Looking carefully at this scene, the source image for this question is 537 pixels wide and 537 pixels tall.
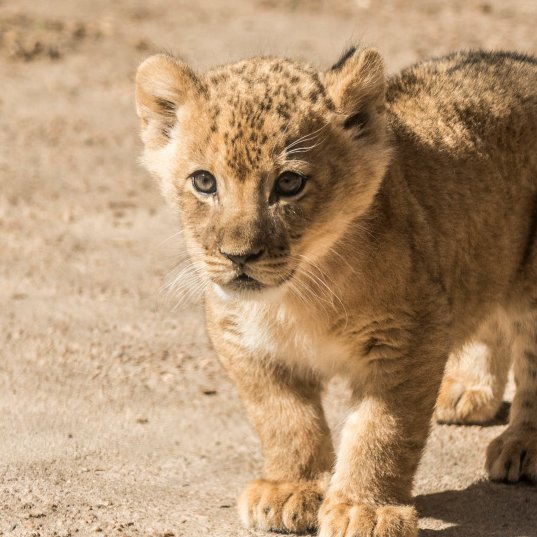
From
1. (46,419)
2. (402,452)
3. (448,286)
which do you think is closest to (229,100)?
(448,286)

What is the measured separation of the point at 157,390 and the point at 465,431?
5.92 feet

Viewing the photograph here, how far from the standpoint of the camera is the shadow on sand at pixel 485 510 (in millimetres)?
5516

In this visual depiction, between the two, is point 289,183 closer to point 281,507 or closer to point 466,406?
point 281,507

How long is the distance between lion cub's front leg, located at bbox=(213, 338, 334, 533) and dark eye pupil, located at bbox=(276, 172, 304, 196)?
905mm

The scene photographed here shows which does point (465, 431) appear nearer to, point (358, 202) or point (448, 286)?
point (448, 286)

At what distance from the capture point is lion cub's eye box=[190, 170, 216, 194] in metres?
5.28

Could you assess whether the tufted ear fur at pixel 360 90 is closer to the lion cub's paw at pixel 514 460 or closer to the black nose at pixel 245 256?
the black nose at pixel 245 256

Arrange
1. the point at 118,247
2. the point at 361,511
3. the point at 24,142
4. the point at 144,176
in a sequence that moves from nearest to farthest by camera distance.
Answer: the point at 361,511 < the point at 118,247 < the point at 144,176 < the point at 24,142

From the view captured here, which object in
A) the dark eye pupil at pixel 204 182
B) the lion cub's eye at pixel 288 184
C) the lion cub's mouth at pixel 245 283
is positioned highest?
the lion cub's eye at pixel 288 184

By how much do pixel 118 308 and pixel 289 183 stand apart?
11.4 ft

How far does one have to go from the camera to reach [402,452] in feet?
17.5

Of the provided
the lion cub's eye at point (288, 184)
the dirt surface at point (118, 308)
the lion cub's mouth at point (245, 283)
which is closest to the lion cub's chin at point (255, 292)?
the lion cub's mouth at point (245, 283)

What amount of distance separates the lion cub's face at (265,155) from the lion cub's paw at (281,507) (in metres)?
1.05

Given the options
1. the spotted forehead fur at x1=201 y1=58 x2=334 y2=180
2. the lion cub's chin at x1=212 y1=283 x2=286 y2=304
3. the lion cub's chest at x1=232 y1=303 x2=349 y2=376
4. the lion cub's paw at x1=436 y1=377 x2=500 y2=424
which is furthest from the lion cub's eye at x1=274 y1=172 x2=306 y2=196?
the lion cub's paw at x1=436 y1=377 x2=500 y2=424
